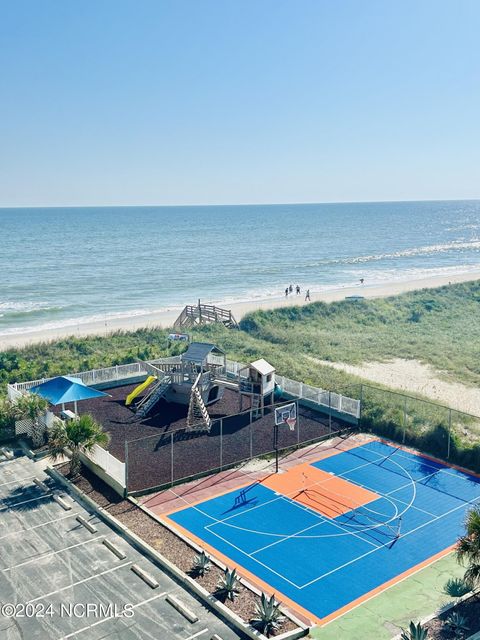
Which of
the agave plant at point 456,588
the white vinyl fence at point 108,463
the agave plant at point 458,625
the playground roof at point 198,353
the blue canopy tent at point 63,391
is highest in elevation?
the playground roof at point 198,353

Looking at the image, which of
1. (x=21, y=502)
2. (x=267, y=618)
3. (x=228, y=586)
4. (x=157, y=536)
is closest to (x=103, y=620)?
(x=228, y=586)

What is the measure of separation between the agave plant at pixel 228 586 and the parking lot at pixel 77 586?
736 mm

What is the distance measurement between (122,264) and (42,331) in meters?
51.4

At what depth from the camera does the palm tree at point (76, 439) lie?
2386 cm

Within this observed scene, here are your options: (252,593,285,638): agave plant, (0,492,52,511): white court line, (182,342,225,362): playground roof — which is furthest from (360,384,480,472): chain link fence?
(0,492,52,511): white court line

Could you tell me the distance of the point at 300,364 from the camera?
40.8m

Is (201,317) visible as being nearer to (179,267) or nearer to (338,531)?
(338,531)

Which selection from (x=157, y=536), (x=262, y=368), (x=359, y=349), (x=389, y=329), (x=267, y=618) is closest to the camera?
(x=267, y=618)

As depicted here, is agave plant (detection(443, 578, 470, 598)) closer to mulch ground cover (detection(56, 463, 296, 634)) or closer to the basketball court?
→ the basketball court

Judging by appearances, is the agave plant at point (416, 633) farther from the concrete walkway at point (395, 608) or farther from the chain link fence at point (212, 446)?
the chain link fence at point (212, 446)

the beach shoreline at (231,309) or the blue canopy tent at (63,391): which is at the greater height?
the blue canopy tent at (63,391)

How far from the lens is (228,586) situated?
16828 mm

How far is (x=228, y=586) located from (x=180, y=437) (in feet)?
38.0

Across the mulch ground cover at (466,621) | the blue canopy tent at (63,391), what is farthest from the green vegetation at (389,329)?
the mulch ground cover at (466,621)
